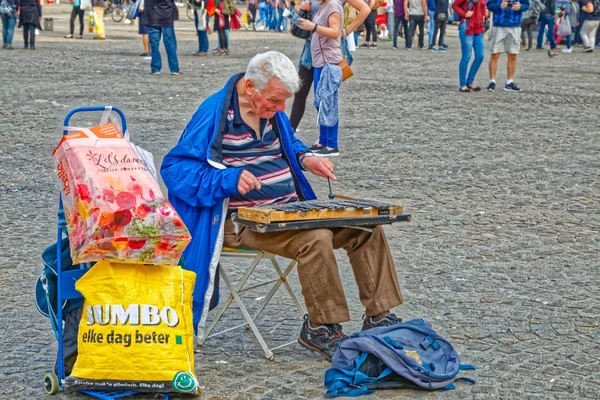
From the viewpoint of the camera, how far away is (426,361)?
13.1 feet

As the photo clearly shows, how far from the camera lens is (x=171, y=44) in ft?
51.5

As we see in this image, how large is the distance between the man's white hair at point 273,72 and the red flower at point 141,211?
936 mm

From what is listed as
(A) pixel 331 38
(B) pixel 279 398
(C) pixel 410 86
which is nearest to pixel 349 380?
(B) pixel 279 398

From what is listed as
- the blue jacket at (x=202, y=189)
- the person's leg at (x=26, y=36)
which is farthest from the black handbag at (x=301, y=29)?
the person's leg at (x=26, y=36)

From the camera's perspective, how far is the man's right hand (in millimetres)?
4125

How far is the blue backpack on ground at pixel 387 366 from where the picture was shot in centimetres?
389

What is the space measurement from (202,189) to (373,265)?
2.54 feet

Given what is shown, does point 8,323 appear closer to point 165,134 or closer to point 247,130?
point 247,130

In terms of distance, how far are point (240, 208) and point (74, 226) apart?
2.40 feet

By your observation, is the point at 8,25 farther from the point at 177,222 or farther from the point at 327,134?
the point at 177,222

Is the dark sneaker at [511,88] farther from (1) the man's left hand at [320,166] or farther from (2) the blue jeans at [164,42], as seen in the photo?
(1) the man's left hand at [320,166]

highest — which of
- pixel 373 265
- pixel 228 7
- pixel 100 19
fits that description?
pixel 228 7

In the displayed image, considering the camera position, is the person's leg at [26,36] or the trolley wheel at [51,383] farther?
the person's leg at [26,36]

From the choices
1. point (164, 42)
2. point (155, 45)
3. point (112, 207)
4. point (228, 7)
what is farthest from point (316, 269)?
point (228, 7)
